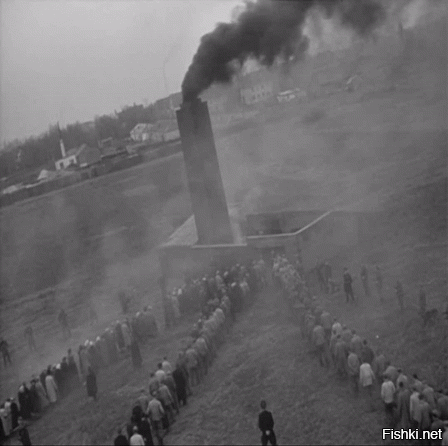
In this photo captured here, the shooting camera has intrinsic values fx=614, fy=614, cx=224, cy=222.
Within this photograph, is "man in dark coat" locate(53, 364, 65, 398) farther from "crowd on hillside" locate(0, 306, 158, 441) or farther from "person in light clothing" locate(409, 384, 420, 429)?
"person in light clothing" locate(409, 384, 420, 429)

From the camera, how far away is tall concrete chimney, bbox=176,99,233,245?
21672 millimetres

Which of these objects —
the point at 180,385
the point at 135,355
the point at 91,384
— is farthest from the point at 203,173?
the point at 180,385

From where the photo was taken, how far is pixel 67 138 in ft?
342

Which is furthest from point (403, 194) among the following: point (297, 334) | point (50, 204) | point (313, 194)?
point (50, 204)

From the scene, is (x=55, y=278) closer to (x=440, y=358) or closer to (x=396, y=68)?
(x=440, y=358)

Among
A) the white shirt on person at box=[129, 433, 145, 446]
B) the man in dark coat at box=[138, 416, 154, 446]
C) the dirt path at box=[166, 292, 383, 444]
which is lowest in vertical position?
the dirt path at box=[166, 292, 383, 444]

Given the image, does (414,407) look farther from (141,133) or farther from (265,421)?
(141,133)

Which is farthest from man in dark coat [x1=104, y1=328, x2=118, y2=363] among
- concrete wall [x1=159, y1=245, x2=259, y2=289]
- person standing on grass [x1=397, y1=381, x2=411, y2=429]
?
person standing on grass [x1=397, y1=381, x2=411, y2=429]

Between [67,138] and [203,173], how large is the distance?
286 feet

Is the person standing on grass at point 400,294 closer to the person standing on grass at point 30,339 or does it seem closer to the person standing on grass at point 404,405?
the person standing on grass at point 404,405

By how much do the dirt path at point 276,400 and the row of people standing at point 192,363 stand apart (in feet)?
0.83

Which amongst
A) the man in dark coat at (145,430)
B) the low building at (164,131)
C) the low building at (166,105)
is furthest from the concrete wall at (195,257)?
the low building at (166,105)

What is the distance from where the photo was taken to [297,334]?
568 inches

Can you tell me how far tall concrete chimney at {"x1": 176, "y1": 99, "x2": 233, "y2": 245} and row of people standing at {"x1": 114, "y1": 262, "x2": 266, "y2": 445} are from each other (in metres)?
4.09
